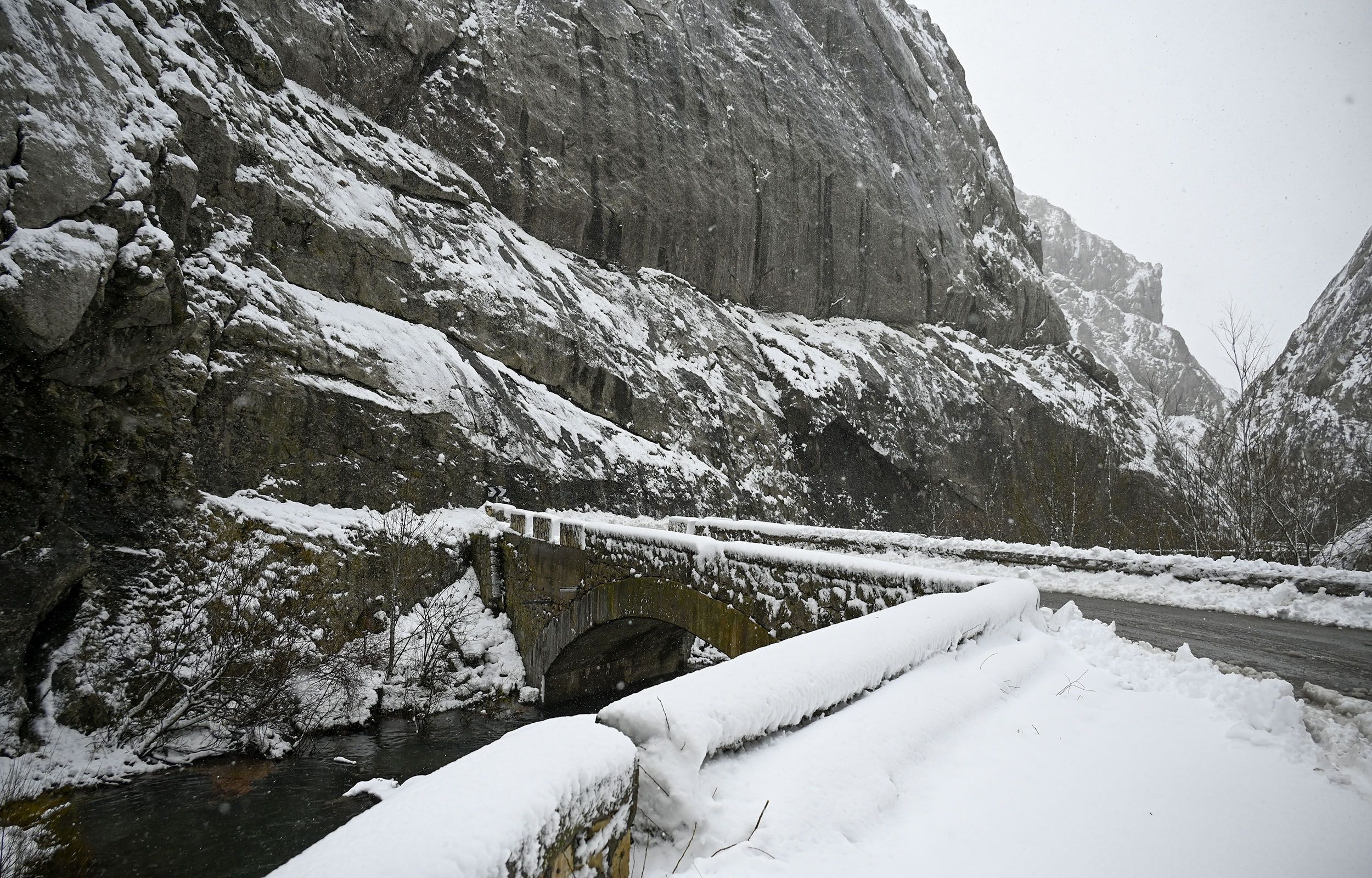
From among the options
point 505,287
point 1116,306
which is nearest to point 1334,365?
point 505,287

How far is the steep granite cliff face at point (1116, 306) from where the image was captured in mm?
115812

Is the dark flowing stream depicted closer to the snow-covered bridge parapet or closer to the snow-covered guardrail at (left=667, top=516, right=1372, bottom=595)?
the snow-covered bridge parapet

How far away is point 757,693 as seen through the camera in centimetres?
265

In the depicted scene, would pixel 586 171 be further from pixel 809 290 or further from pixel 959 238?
pixel 959 238

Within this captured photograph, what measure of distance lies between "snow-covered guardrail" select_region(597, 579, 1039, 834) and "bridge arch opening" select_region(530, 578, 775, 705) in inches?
105

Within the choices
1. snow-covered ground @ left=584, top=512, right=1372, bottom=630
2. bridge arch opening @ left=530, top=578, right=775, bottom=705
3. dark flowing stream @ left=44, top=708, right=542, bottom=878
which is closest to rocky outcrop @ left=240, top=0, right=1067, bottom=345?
bridge arch opening @ left=530, top=578, right=775, bottom=705

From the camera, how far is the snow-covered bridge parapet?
6.26 meters

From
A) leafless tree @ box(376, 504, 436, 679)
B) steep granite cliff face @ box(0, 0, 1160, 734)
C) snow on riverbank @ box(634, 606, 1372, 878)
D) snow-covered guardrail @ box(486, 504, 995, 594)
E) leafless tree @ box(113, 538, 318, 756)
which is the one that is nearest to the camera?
snow on riverbank @ box(634, 606, 1372, 878)

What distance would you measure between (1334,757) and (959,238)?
46.8 meters

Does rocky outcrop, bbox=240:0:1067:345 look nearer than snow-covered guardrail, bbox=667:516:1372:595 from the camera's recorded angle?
No

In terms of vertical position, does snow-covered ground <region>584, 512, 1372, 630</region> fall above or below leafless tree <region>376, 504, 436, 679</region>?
above

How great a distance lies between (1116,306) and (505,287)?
5851 inches

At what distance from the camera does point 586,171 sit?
28.4 m

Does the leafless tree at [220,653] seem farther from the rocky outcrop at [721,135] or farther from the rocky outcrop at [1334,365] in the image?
the rocky outcrop at [1334,365]
